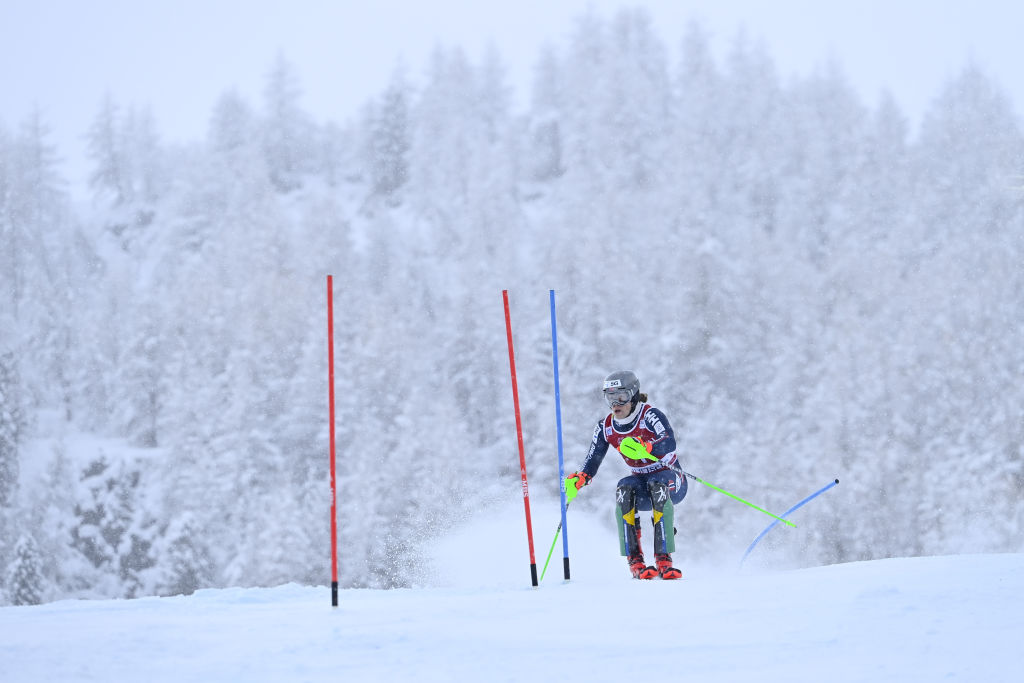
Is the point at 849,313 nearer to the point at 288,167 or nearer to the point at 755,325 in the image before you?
the point at 755,325

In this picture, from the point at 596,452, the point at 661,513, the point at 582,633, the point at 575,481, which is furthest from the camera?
the point at 596,452

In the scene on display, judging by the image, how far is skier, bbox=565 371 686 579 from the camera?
8.77 meters

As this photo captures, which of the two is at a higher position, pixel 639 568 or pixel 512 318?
pixel 512 318

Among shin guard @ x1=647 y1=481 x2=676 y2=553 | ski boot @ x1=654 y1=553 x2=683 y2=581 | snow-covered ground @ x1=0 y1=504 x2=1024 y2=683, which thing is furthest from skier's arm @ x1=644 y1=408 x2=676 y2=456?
snow-covered ground @ x1=0 y1=504 x2=1024 y2=683

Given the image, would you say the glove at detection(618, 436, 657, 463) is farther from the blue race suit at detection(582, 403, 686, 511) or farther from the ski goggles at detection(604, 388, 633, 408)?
the ski goggles at detection(604, 388, 633, 408)

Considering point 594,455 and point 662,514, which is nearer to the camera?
point 662,514

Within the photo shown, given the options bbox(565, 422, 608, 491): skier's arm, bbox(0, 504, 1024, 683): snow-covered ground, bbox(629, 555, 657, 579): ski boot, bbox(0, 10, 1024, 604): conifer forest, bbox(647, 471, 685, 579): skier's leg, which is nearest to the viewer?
bbox(0, 504, 1024, 683): snow-covered ground

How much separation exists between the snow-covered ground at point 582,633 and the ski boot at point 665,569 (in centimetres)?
129

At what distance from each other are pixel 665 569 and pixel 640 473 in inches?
36.0

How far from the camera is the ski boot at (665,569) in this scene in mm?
8492

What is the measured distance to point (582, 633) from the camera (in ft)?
18.1

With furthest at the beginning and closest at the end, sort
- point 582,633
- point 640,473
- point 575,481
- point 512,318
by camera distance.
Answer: point 512,318 < point 640,473 < point 575,481 < point 582,633

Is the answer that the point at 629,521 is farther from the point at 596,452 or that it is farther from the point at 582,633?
the point at 582,633

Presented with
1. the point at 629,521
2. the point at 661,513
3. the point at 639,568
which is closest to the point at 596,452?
the point at 629,521
